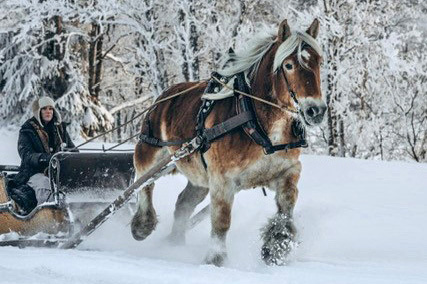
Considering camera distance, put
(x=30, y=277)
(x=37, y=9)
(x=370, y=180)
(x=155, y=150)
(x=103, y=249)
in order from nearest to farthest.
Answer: (x=30, y=277)
(x=103, y=249)
(x=155, y=150)
(x=370, y=180)
(x=37, y=9)

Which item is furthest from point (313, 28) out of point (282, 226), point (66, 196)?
point (66, 196)

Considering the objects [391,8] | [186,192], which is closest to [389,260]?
[186,192]

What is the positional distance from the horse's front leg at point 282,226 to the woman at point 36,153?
105 inches

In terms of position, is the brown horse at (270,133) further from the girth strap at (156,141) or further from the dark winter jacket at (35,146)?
the dark winter jacket at (35,146)

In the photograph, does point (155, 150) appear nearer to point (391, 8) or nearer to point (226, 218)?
point (226, 218)

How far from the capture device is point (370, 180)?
11.7 meters

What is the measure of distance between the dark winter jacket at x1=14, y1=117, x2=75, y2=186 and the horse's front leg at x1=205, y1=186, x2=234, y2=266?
236 cm

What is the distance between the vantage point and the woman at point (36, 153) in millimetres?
7594

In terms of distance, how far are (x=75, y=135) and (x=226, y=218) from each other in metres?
14.3

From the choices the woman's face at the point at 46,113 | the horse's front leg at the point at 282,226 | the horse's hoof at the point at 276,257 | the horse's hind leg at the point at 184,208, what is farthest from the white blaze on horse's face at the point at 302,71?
the woman's face at the point at 46,113

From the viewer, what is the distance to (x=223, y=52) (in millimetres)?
15922

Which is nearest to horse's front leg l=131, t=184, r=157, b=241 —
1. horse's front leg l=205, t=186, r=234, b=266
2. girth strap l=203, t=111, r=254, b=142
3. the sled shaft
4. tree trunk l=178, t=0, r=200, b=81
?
the sled shaft

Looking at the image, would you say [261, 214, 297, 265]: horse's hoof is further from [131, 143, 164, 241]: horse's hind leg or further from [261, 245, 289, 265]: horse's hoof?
[131, 143, 164, 241]: horse's hind leg

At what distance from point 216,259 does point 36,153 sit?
9.05 feet
